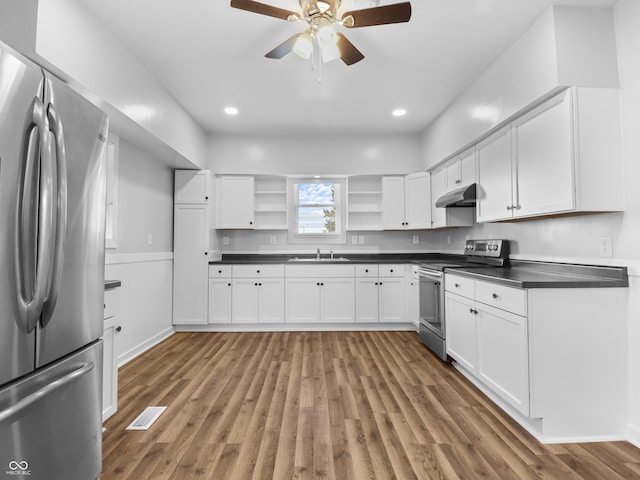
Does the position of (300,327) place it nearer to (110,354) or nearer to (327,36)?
(110,354)

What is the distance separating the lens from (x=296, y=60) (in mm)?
2822

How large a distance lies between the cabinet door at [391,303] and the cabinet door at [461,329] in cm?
121

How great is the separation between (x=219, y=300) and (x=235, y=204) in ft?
4.36

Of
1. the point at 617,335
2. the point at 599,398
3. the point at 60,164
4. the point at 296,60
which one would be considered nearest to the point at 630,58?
the point at 617,335

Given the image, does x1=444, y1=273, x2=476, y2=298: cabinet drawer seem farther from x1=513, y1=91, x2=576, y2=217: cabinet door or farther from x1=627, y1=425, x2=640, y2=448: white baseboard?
x1=627, y1=425, x2=640, y2=448: white baseboard

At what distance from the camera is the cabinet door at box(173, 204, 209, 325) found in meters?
4.27

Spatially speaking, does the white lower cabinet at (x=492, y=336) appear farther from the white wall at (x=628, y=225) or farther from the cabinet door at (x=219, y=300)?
the cabinet door at (x=219, y=300)

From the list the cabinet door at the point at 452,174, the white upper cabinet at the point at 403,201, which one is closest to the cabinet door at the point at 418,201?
the white upper cabinet at the point at 403,201

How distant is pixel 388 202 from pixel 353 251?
884mm

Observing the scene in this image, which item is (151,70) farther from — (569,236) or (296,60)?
(569,236)

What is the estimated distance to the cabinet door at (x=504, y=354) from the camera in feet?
6.39

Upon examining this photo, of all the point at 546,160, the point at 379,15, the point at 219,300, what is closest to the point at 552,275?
the point at 546,160

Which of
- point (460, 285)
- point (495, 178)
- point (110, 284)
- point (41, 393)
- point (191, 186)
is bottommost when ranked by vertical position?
point (41, 393)

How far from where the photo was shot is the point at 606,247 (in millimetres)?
2088
